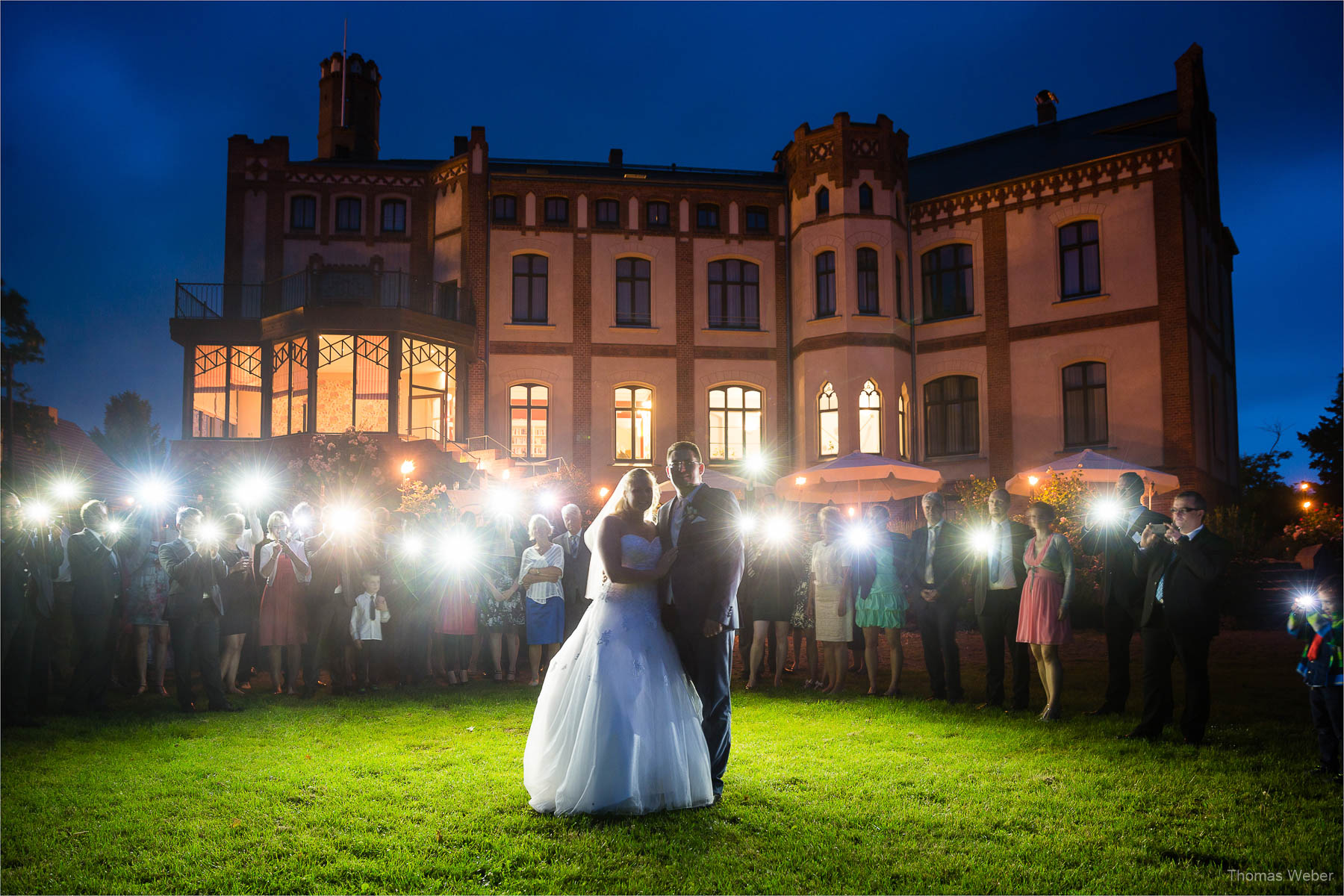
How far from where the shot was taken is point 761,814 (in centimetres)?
498

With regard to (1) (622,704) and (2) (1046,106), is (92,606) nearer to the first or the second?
(1) (622,704)

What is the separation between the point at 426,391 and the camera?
958 inches

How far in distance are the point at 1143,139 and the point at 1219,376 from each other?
6744 millimetres

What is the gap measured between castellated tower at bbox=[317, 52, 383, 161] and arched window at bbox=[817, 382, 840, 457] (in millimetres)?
16420

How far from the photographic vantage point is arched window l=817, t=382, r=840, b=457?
24297 millimetres

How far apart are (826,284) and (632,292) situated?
537 cm

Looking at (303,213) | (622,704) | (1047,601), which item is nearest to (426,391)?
(303,213)

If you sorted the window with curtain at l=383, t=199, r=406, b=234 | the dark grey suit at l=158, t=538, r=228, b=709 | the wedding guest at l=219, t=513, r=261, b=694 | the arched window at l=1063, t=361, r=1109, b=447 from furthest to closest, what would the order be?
the window with curtain at l=383, t=199, r=406, b=234
the arched window at l=1063, t=361, r=1109, b=447
the wedding guest at l=219, t=513, r=261, b=694
the dark grey suit at l=158, t=538, r=228, b=709

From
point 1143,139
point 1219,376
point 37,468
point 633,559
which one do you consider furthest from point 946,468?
point 37,468

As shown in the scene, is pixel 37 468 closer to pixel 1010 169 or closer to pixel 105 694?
pixel 105 694

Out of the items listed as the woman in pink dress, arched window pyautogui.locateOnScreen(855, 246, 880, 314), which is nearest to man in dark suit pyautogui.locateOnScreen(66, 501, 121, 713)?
the woman in pink dress

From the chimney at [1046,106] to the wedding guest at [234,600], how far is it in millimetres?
25774

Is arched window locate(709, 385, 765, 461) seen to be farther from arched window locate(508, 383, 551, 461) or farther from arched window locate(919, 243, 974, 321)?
arched window locate(919, 243, 974, 321)

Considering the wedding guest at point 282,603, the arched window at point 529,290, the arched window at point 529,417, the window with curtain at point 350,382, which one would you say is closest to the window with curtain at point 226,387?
the window with curtain at point 350,382
